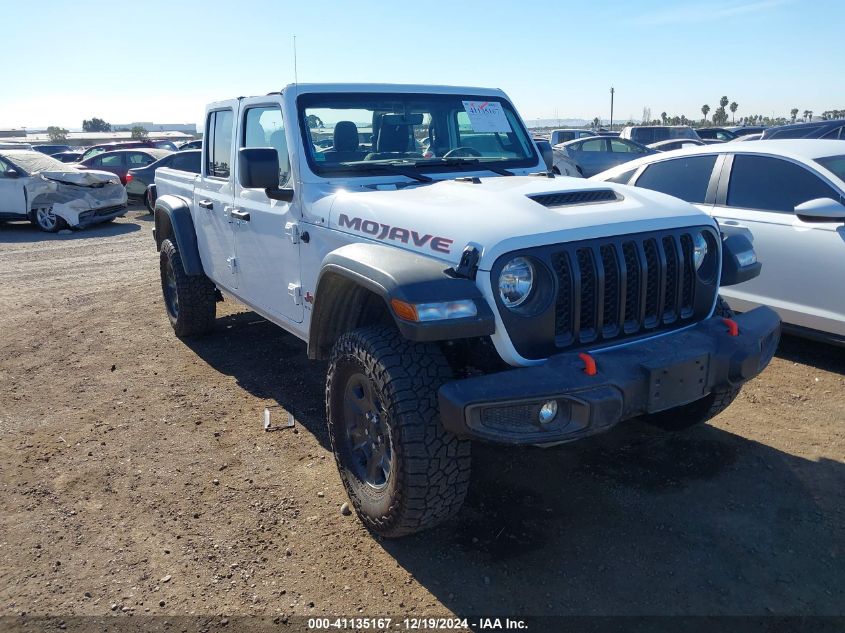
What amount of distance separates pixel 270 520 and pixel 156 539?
0.53m

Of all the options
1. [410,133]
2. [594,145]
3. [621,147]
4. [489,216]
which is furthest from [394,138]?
[621,147]

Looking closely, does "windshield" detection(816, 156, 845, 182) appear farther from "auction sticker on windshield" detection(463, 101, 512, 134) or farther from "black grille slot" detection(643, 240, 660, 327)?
"black grille slot" detection(643, 240, 660, 327)

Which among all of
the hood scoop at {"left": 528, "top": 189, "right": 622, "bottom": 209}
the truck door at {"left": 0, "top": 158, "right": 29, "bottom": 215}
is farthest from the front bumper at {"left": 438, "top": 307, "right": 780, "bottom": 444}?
the truck door at {"left": 0, "top": 158, "right": 29, "bottom": 215}

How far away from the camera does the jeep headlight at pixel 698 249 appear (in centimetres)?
330

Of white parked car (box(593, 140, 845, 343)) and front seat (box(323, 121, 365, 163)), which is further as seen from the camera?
white parked car (box(593, 140, 845, 343))

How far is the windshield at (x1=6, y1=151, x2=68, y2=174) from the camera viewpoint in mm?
14062

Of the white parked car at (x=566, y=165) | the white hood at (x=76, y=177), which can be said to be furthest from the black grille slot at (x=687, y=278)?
the white hood at (x=76, y=177)

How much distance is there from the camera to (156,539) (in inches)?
129

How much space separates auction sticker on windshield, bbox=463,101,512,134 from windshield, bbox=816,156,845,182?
237cm

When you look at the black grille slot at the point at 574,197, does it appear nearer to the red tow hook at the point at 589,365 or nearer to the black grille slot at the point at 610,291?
the black grille slot at the point at 610,291

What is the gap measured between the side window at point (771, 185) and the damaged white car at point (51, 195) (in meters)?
→ 12.4

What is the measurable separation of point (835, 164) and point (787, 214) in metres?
0.50

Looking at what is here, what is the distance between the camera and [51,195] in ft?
45.4

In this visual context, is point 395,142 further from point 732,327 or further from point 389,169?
point 732,327
